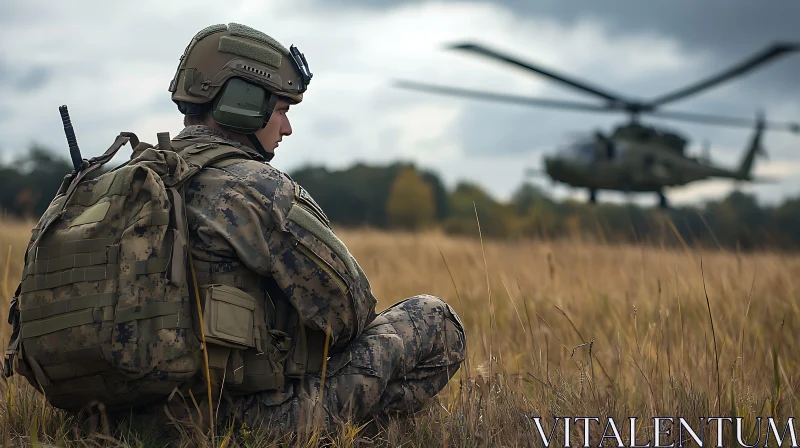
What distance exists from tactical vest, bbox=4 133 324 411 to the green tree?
42.7 meters

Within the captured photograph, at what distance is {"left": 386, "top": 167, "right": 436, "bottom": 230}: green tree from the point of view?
46.7 metres

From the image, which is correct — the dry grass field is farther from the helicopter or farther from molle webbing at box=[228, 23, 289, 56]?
the helicopter

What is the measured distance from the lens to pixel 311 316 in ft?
8.20

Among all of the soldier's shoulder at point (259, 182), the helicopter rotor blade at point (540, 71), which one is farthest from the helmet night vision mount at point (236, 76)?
the helicopter rotor blade at point (540, 71)

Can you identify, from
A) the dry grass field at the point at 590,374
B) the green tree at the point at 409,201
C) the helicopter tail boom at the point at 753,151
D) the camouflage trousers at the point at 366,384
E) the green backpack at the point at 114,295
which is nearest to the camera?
the green backpack at the point at 114,295

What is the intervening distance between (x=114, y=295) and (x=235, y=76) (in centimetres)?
95

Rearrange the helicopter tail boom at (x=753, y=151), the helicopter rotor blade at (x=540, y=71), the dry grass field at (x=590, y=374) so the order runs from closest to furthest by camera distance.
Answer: the dry grass field at (x=590, y=374) → the helicopter rotor blade at (x=540, y=71) → the helicopter tail boom at (x=753, y=151)

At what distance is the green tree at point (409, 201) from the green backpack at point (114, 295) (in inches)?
1686

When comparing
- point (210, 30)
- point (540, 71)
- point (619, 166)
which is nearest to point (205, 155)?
point (210, 30)

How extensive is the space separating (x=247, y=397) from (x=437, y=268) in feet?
20.8

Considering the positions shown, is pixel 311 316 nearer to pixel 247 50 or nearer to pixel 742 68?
pixel 247 50

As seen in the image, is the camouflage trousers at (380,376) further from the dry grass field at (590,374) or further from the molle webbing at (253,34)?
the molle webbing at (253,34)

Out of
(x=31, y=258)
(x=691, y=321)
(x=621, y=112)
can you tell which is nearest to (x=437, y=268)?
(x=691, y=321)

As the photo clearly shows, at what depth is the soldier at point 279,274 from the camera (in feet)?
8.05
